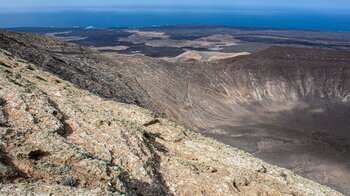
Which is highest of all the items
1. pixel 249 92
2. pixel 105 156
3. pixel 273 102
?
pixel 105 156

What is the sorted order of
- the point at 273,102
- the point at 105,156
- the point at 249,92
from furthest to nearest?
1. the point at 249,92
2. the point at 273,102
3. the point at 105,156

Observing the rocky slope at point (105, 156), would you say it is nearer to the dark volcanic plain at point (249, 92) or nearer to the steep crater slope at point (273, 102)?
the dark volcanic plain at point (249, 92)

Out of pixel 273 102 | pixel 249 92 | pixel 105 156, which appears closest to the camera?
pixel 105 156

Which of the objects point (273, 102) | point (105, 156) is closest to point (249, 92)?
point (273, 102)

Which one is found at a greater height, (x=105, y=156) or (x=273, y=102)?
(x=105, y=156)

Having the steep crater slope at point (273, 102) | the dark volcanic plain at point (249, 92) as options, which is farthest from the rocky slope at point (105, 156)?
the steep crater slope at point (273, 102)

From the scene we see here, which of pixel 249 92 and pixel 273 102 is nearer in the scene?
pixel 273 102

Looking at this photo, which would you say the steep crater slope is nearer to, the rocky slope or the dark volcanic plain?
the dark volcanic plain

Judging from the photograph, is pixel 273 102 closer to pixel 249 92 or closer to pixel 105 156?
pixel 249 92
